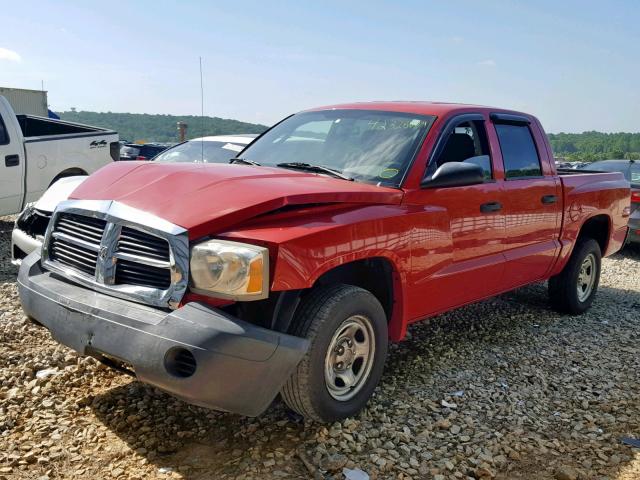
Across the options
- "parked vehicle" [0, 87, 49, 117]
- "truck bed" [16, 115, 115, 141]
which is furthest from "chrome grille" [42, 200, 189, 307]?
"parked vehicle" [0, 87, 49, 117]

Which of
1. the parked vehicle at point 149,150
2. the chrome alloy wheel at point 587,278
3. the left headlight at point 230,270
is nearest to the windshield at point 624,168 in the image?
the chrome alloy wheel at point 587,278

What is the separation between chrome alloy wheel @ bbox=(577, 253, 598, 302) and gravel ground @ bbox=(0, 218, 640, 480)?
4.34 feet

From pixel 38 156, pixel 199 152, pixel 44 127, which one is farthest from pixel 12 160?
pixel 199 152

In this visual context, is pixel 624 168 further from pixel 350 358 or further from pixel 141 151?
pixel 141 151

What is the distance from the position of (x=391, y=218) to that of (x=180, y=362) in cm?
140

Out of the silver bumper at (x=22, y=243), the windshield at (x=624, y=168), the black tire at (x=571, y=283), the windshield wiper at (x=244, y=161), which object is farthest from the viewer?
the windshield at (x=624, y=168)

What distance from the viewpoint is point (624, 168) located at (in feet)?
34.2

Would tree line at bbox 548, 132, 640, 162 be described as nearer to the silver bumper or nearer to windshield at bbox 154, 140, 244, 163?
windshield at bbox 154, 140, 244, 163

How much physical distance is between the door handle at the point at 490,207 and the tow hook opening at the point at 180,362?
2396mm

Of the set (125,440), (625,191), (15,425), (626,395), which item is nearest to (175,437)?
(125,440)

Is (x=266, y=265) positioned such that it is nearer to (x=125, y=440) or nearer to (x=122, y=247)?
(x=122, y=247)

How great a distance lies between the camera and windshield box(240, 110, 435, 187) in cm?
381

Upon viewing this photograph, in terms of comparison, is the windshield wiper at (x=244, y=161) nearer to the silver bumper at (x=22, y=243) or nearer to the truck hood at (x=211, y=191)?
the truck hood at (x=211, y=191)

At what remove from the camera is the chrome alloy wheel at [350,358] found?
10.5ft
